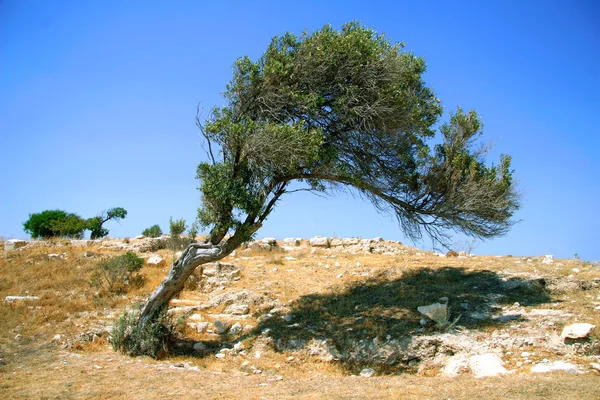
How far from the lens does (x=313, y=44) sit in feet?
40.7

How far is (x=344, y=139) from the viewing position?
12883mm

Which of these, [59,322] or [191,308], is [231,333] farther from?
[59,322]

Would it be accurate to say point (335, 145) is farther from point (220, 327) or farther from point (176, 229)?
point (176, 229)

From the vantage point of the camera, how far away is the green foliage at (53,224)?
3117 cm

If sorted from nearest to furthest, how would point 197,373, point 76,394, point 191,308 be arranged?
point 76,394 < point 197,373 < point 191,308

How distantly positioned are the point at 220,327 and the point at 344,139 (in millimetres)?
6394

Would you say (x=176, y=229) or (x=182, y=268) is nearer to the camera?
(x=182, y=268)

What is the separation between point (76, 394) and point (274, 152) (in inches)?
257

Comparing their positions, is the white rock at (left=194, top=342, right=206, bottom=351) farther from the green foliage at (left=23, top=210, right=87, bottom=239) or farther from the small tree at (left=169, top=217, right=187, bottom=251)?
the green foliage at (left=23, top=210, right=87, bottom=239)

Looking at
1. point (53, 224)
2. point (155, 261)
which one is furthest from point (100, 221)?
point (155, 261)

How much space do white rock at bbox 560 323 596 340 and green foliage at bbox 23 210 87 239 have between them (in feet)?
96.6

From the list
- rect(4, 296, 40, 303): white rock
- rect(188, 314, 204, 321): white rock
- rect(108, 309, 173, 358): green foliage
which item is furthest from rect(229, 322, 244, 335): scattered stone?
rect(4, 296, 40, 303): white rock

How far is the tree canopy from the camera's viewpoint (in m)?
11.6

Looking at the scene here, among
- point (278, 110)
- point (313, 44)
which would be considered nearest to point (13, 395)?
point (278, 110)
